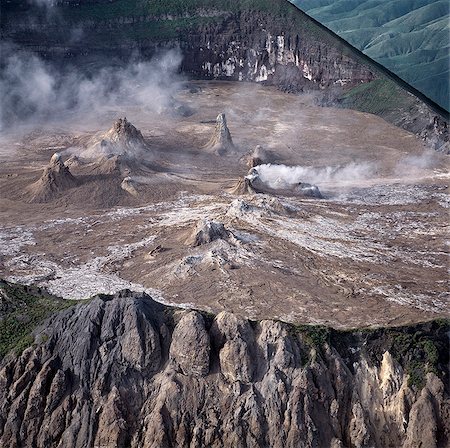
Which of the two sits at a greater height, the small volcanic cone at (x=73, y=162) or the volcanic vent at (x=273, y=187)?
the small volcanic cone at (x=73, y=162)

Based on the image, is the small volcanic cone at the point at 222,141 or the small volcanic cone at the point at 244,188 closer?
the small volcanic cone at the point at 244,188

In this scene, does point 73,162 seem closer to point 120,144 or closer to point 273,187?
point 120,144

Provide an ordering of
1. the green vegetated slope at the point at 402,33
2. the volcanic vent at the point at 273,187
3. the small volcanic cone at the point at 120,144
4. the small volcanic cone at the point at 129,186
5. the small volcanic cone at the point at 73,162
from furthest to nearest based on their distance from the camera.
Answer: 1. the green vegetated slope at the point at 402,33
2. the small volcanic cone at the point at 120,144
3. the small volcanic cone at the point at 73,162
4. the small volcanic cone at the point at 129,186
5. the volcanic vent at the point at 273,187

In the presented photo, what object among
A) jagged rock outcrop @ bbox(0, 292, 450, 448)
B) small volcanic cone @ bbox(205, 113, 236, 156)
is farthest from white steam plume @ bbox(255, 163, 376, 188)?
jagged rock outcrop @ bbox(0, 292, 450, 448)

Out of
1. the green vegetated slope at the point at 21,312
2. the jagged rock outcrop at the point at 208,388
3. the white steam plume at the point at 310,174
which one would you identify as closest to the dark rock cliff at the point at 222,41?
the white steam plume at the point at 310,174

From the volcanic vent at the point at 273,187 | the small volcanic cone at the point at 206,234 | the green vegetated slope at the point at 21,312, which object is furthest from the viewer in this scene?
the volcanic vent at the point at 273,187

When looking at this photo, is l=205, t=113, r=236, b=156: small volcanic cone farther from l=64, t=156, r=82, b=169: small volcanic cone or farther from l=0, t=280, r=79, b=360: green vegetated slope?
l=0, t=280, r=79, b=360: green vegetated slope

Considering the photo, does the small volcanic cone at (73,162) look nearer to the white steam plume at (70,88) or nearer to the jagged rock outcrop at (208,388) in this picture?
the white steam plume at (70,88)
